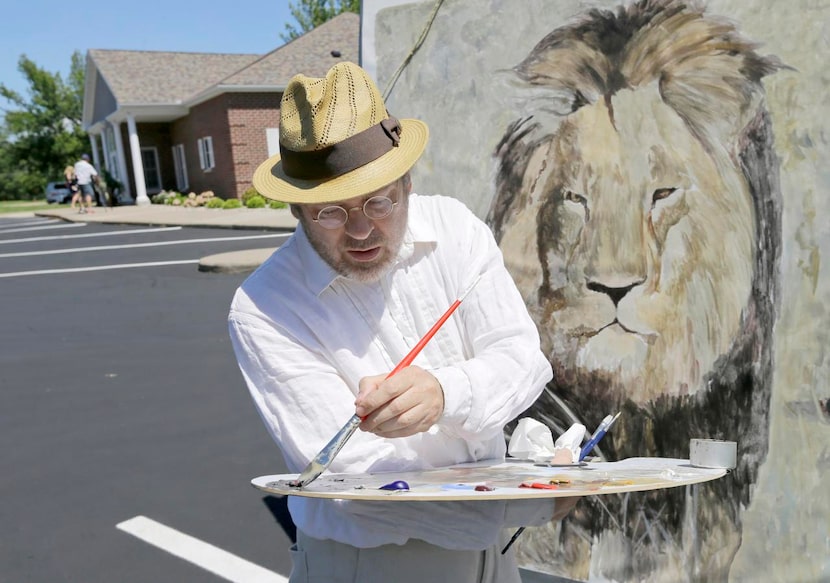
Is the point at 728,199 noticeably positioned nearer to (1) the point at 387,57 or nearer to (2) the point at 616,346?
(2) the point at 616,346

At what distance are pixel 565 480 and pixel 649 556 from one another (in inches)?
48.6

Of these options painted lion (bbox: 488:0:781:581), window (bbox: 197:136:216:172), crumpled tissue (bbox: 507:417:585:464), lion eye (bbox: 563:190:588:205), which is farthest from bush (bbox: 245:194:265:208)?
crumpled tissue (bbox: 507:417:585:464)

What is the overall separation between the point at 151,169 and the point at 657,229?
2693cm

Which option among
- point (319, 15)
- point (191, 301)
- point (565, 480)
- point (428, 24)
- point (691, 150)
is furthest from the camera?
point (319, 15)

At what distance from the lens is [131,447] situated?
14.5 feet

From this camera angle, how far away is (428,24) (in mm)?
2611

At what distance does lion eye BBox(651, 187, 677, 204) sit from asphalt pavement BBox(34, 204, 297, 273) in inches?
312

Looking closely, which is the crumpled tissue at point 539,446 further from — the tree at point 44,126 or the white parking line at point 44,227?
the tree at point 44,126

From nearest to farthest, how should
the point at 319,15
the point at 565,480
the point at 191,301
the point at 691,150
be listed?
the point at 565,480 → the point at 691,150 → the point at 191,301 → the point at 319,15

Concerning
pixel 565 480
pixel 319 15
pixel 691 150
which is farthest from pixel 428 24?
pixel 319 15

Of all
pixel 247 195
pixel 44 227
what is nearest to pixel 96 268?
pixel 247 195

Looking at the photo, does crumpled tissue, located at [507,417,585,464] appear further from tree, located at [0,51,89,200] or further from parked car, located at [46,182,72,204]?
tree, located at [0,51,89,200]

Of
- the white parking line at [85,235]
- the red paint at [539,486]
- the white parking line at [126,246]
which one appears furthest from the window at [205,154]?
the red paint at [539,486]

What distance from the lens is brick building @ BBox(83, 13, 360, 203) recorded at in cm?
2105
